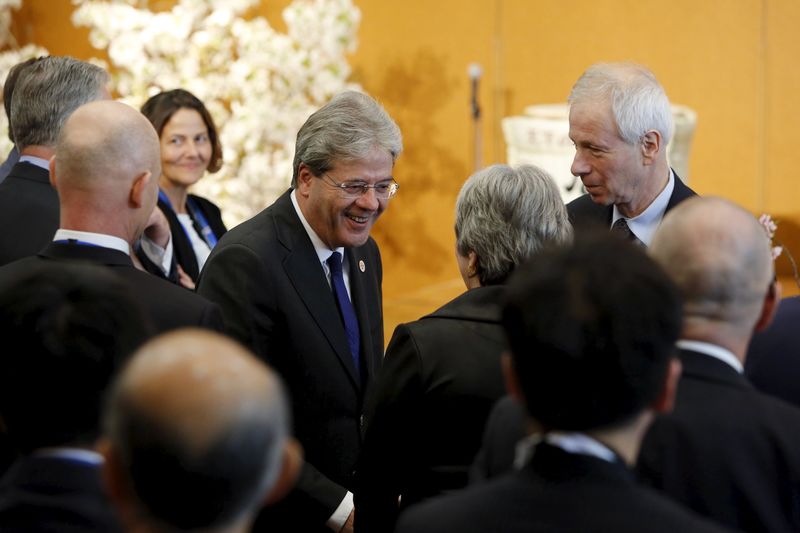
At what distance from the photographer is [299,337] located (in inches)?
104

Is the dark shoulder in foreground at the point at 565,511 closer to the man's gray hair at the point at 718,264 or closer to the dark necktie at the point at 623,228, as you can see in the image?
the man's gray hair at the point at 718,264

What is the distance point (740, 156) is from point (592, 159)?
3261 millimetres

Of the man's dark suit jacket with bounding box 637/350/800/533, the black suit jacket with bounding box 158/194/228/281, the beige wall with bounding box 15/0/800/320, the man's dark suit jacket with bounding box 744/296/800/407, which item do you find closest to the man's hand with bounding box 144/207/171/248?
the black suit jacket with bounding box 158/194/228/281

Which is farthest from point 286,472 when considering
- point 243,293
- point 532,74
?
point 532,74

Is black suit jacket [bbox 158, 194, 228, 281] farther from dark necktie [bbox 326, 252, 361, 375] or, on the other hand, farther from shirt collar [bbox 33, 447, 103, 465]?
shirt collar [bbox 33, 447, 103, 465]

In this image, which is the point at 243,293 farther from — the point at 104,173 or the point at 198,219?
the point at 198,219

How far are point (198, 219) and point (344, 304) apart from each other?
5.23 feet

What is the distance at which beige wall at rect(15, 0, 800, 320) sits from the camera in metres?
5.97

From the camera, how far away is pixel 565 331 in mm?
1304

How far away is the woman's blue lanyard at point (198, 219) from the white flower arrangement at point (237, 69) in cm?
114

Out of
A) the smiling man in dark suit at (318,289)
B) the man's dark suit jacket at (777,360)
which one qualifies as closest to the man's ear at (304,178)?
the smiling man in dark suit at (318,289)

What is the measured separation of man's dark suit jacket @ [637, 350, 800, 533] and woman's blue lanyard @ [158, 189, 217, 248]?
2767 mm

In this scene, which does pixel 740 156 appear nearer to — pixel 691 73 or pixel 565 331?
pixel 691 73

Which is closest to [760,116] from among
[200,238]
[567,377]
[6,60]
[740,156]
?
[740,156]
